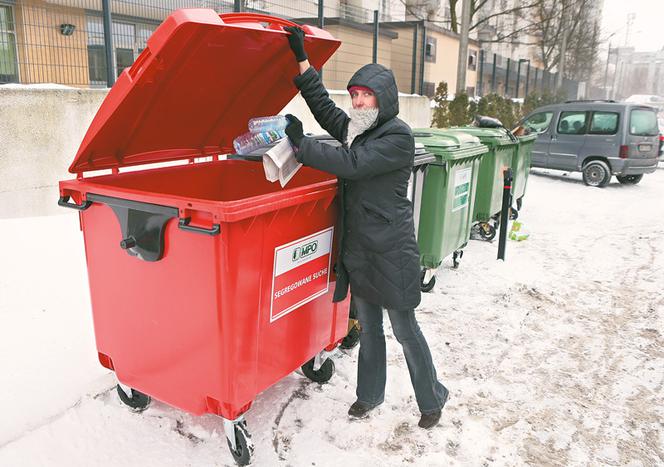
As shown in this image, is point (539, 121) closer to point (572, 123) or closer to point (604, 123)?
point (572, 123)

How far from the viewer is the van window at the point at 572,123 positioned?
11.5m

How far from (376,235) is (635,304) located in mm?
3479

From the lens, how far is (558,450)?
2.76 metres

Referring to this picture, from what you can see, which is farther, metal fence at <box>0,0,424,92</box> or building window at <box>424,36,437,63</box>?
building window at <box>424,36,437,63</box>

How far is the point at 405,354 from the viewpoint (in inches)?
113

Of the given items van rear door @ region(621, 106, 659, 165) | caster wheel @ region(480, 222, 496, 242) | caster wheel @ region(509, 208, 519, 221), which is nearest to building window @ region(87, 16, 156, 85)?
caster wheel @ region(480, 222, 496, 242)

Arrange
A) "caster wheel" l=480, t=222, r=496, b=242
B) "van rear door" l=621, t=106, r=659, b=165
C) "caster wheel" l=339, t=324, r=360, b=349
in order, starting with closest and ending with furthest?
"caster wheel" l=339, t=324, r=360, b=349 < "caster wheel" l=480, t=222, r=496, b=242 < "van rear door" l=621, t=106, r=659, b=165

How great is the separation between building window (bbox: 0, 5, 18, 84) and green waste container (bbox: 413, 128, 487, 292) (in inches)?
192

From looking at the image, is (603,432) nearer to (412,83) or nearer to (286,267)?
(286,267)

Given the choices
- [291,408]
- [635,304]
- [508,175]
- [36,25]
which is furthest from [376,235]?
[36,25]

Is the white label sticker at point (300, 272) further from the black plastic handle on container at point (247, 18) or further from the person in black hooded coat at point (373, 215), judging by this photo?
the black plastic handle on container at point (247, 18)

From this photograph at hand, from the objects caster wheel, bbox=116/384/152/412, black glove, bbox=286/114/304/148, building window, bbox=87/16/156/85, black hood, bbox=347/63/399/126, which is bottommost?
caster wheel, bbox=116/384/152/412

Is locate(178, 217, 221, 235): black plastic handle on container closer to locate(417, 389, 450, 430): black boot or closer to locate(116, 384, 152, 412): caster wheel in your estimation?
locate(116, 384, 152, 412): caster wheel

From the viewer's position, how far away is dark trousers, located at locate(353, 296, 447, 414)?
2.77 metres
